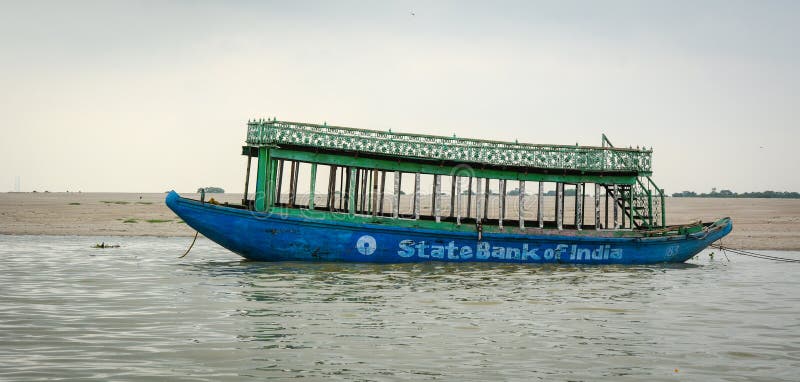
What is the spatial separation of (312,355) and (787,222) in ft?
130

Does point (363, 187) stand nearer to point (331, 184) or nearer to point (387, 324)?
point (331, 184)

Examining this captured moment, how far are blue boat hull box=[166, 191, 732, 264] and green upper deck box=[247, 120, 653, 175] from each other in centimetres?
236

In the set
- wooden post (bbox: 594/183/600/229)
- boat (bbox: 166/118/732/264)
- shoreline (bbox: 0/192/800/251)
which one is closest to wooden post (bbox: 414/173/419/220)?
boat (bbox: 166/118/732/264)

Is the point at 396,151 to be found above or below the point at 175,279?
above

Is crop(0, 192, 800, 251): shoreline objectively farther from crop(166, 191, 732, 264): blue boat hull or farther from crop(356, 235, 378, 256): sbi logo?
crop(356, 235, 378, 256): sbi logo

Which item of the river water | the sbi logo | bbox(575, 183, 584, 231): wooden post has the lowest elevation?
the river water

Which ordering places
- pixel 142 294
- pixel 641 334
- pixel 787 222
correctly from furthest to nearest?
pixel 787 222 → pixel 142 294 → pixel 641 334

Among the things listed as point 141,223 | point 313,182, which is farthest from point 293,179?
point 141,223

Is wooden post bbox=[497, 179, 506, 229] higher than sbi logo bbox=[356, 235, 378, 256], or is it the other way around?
wooden post bbox=[497, 179, 506, 229]

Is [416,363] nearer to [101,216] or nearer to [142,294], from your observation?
[142,294]

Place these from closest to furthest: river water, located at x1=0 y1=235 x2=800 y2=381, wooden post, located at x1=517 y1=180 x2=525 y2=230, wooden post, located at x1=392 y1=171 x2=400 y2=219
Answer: river water, located at x1=0 y1=235 x2=800 y2=381
wooden post, located at x1=392 y1=171 x2=400 y2=219
wooden post, located at x1=517 y1=180 x2=525 y2=230

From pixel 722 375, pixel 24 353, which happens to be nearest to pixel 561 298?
pixel 722 375

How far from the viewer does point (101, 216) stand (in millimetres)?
41406

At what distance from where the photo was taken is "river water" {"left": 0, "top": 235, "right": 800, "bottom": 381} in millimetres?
8031
